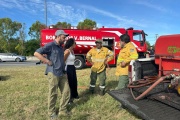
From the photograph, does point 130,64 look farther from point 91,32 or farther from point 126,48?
point 91,32

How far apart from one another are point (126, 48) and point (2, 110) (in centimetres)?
306

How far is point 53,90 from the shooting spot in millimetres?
4465

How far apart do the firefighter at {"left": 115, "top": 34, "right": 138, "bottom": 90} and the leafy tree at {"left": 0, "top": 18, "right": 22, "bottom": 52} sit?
47.8 m

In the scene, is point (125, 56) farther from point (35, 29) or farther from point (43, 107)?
point (35, 29)

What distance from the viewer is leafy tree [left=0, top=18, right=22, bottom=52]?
4978cm

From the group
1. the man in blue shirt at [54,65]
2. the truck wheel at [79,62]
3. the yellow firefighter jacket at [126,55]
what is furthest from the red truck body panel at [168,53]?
the truck wheel at [79,62]

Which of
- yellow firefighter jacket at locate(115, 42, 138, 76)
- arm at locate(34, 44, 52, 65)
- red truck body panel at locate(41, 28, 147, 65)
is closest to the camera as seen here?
arm at locate(34, 44, 52, 65)

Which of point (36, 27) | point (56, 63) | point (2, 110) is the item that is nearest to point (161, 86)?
point (56, 63)

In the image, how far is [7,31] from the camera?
5112 centimetres

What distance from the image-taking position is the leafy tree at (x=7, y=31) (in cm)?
4978

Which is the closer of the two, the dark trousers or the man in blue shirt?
the man in blue shirt

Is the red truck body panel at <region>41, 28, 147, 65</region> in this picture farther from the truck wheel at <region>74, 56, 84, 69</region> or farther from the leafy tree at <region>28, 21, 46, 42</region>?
the leafy tree at <region>28, 21, 46, 42</region>

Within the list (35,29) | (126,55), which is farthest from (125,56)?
(35,29)

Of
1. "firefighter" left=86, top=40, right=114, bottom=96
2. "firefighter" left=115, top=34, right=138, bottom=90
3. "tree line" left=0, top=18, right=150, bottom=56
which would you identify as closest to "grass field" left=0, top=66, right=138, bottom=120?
"firefighter" left=86, top=40, right=114, bottom=96
